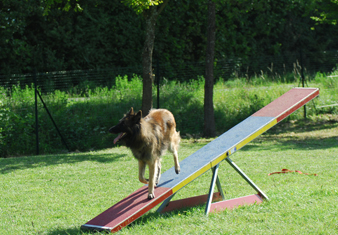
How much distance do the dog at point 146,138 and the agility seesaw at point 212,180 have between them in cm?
21

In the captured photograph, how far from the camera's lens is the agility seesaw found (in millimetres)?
4637

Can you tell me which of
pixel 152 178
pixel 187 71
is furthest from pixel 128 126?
pixel 187 71

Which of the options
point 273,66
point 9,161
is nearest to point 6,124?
point 9,161

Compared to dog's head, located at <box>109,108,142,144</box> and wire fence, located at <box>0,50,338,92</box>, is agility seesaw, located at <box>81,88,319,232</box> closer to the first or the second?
dog's head, located at <box>109,108,142,144</box>

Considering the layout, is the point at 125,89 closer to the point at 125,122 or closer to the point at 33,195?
the point at 33,195

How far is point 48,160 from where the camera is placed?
9508 mm

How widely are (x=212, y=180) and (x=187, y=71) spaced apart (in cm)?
1060

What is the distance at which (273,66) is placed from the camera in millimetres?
18359

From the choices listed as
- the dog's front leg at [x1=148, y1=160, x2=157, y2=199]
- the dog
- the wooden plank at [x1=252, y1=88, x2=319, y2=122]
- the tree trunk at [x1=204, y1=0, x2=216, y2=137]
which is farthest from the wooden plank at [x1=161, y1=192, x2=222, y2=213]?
the tree trunk at [x1=204, y1=0, x2=216, y2=137]

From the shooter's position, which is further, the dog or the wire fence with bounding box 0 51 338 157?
the wire fence with bounding box 0 51 338 157

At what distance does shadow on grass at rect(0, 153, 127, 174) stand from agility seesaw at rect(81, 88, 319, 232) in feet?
13.8

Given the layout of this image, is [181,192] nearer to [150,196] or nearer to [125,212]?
[150,196]

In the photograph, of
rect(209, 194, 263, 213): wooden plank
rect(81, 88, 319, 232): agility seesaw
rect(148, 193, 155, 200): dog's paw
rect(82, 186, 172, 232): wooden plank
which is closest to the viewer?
rect(82, 186, 172, 232): wooden plank

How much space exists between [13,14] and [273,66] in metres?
12.3
